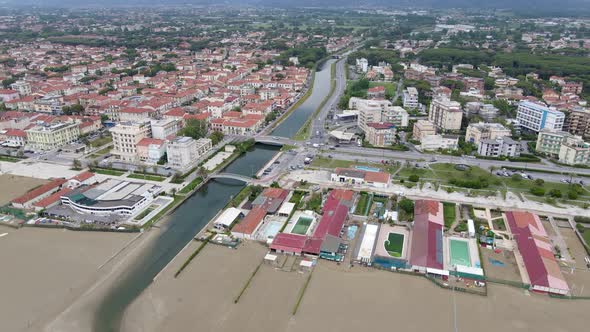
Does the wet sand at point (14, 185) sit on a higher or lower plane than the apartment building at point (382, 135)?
lower

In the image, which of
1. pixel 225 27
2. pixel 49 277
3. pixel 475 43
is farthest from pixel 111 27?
pixel 49 277

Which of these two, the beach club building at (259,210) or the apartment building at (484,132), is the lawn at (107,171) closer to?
the beach club building at (259,210)

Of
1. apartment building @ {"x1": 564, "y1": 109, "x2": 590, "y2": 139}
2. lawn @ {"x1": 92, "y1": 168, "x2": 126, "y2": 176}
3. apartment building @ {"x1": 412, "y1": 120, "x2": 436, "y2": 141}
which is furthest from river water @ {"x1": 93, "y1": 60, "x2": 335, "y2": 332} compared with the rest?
apartment building @ {"x1": 564, "y1": 109, "x2": 590, "y2": 139}

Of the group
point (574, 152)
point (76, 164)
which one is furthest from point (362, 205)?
point (76, 164)

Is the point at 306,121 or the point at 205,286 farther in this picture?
the point at 306,121

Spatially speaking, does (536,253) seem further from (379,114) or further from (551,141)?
(379,114)

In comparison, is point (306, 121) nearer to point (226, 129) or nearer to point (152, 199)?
point (226, 129)

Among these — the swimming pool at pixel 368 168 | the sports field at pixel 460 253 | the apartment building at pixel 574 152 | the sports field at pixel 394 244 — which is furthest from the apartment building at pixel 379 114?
the sports field at pixel 460 253
